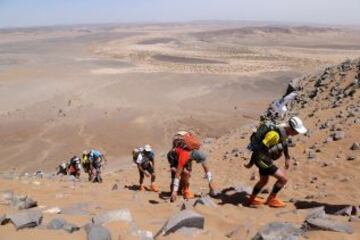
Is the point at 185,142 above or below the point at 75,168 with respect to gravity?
above

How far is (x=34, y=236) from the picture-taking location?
5641 millimetres

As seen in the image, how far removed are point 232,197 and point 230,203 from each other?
50cm

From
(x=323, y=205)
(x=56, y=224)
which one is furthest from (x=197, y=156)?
(x=56, y=224)

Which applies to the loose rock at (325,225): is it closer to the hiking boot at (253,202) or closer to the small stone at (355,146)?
the hiking boot at (253,202)

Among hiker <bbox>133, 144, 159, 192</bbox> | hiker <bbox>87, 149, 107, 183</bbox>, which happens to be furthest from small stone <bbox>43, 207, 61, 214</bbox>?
hiker <bbox>87, 149, 107, 183</bbox>

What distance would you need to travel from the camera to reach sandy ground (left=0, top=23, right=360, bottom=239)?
7668 millimetres

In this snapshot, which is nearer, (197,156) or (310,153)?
(197,156)


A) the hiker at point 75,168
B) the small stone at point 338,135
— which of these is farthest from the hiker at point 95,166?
the small stone at point 338,135

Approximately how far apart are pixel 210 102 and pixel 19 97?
49.7ft

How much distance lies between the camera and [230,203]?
8125mm

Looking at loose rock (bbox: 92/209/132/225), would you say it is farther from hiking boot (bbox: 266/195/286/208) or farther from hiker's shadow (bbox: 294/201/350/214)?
hiker's shadow (bbox: 294/201/350/214)

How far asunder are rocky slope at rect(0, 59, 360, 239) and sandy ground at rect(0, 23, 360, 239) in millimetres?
34

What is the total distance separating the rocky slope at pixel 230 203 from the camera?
19.2ft

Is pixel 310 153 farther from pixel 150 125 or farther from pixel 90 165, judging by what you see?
pixel 150 125
